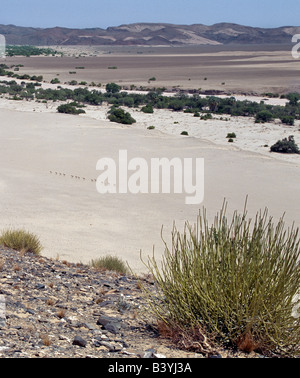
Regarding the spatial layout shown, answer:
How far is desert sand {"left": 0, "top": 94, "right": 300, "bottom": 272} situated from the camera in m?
12.3

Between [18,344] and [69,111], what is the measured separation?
28.5 metres

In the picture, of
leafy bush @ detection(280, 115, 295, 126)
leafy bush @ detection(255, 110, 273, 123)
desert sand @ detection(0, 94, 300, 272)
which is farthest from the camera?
leafy bush @ detection(255, 110, 273, 123)

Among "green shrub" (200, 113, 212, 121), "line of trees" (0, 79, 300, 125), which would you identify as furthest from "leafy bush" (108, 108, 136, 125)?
"line of trees" (0, 79, 300, 125)

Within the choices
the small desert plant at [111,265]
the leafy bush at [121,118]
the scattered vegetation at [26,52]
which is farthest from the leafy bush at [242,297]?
the scattered vegetation at [26,52]

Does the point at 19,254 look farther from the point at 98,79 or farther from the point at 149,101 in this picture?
the point at 98,79

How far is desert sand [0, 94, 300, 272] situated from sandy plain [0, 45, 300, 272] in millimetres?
25

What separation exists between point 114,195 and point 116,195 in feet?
0.19

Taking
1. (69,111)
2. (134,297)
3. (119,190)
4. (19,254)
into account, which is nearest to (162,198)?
A: (119,190)

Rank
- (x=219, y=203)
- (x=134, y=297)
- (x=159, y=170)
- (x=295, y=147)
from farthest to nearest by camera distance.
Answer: (x=295, y=147) → (x=159, y=170) → (x=219, y=203) → (x=134, y=297)

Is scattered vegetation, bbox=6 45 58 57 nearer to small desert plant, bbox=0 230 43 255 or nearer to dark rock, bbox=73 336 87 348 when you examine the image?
small desert plant, bbox=0 230 43 255

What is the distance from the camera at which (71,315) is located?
609cm

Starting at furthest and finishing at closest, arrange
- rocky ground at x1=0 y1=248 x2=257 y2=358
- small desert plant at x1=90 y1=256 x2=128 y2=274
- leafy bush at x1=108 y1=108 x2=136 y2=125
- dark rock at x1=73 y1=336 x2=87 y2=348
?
leafy bush at x1=108 y1=108 x2=136 y2=125 → small desert plant at x1=90 y1=256 x2=128 y2=274 → dark rock at x1=73 y1=336 x2=87 y2=348 → rocky ground at x1=0 y1=248 x2=257 y2=358

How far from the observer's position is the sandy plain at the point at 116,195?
12281 millimetres
